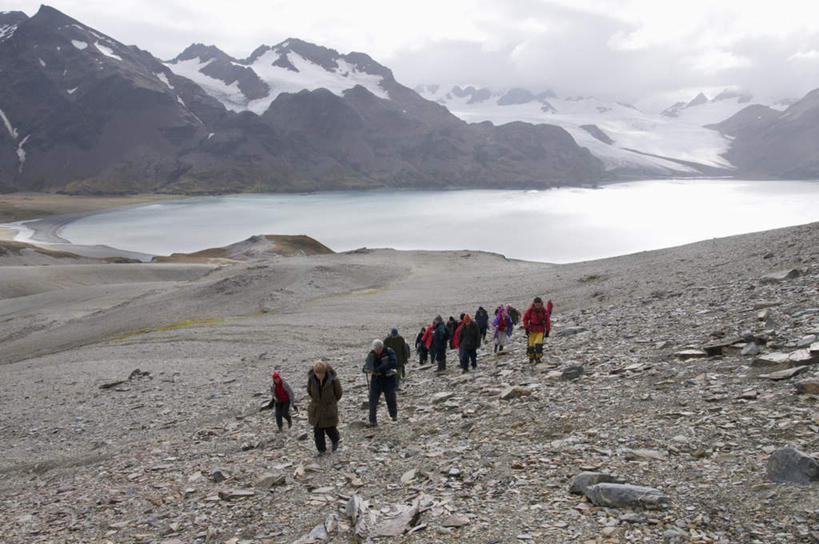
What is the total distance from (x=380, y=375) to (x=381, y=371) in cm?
16

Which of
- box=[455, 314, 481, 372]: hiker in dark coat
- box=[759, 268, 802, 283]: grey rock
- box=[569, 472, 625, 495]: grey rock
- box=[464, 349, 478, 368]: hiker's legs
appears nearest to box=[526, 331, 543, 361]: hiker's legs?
box=[455, 314, 481, 372]: hiker in dark coat

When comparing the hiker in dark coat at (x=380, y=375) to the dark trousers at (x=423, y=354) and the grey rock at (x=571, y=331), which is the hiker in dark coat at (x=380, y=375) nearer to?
the dark trousers at (x=423, y=354)

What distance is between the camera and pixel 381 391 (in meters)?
14.1

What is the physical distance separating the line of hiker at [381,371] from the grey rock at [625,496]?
18.3 ft

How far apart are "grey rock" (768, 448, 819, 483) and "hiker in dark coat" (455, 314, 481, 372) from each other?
1121cm

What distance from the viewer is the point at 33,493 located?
12.8 metres

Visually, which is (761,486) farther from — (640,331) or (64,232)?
(64,232)

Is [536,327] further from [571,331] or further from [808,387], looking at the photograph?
[808,387]

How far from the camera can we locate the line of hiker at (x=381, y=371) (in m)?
12.1

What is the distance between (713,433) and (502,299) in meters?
35.8

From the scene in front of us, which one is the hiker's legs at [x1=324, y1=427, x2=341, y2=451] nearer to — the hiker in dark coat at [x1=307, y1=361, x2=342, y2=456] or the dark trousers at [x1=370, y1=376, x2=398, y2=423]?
the hiker in dark coat at [x1=307, y1=361, x2=342, y2=456]

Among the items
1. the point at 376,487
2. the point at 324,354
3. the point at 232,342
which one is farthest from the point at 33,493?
the point at 232,342

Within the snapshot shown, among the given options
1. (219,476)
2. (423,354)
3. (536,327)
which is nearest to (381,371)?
(219,476)

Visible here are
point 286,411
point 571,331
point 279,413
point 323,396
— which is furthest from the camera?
point 571,331
